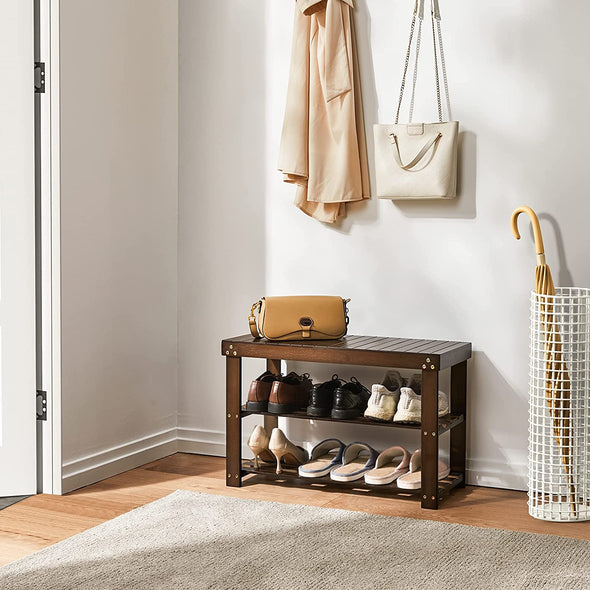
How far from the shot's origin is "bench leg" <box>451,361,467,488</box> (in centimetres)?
293

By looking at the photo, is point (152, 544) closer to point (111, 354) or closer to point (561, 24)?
point (111, 354)

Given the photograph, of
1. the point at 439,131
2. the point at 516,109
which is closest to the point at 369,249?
the point at 439,131

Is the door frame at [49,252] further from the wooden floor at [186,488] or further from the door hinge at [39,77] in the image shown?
the wooden floor at [186,488]

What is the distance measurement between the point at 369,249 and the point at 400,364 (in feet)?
1.92

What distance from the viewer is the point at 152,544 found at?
2326 millimetres

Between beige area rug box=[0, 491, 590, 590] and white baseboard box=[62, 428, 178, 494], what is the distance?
1.21 feet

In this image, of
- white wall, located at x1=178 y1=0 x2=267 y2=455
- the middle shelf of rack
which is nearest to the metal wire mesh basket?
the middle shelf of rack

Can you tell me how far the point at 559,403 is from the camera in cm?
266

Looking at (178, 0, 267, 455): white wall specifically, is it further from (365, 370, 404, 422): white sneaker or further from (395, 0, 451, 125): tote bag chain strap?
(365, 370, 404, 422): white sneaker

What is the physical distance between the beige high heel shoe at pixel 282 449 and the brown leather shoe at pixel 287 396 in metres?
0.11

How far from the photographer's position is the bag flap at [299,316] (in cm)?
286

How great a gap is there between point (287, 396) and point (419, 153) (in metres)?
0.94

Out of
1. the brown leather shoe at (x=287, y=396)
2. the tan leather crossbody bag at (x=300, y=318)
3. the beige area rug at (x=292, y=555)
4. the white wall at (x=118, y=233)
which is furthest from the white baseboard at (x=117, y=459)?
the tan leather crossbody bag at (x=300, y=318)

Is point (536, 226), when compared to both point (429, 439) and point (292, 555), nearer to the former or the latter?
point (429, 439)
